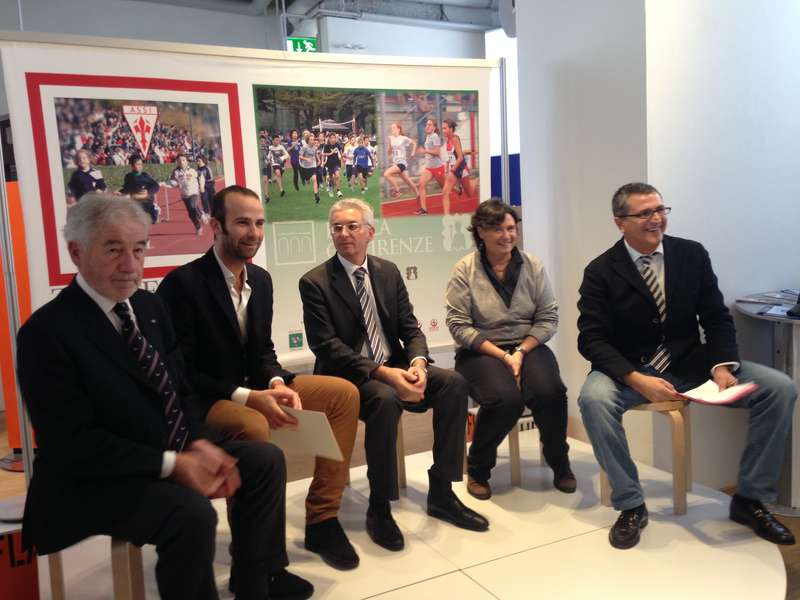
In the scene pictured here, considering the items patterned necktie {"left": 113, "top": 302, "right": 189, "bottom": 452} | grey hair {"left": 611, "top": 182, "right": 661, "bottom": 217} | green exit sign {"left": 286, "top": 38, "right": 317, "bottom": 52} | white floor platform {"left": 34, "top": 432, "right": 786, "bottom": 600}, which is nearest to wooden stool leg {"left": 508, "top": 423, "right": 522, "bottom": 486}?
white floor platform {"left": 34, "top": 432, "right": 786, "bottom": 600}

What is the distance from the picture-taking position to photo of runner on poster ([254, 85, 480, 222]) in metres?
3.30

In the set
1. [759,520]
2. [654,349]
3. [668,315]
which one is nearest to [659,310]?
[668,315]

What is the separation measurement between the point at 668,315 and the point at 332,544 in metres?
1.58

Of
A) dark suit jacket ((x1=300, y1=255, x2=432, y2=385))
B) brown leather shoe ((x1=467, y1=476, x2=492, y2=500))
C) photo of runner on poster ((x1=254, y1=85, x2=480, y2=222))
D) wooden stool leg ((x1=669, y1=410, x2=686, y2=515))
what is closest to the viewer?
wooden stool leg ((x1=669, y1=410, x2=686, y2=515))

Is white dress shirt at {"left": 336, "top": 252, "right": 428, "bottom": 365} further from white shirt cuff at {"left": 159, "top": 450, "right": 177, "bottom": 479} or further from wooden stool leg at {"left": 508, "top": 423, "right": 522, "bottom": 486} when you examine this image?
white shirt cuff at {"left": 159, "top": 450, "right": 177, "bottom": 479}

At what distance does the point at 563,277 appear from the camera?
366 cm

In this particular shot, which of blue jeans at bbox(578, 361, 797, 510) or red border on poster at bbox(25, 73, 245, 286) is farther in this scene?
red border on poster at bbox(25, 73, 245, 286)

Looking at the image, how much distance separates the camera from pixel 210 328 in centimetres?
242

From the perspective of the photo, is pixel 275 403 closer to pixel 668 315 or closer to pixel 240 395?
pixel 240 395

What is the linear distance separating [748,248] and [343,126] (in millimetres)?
2051

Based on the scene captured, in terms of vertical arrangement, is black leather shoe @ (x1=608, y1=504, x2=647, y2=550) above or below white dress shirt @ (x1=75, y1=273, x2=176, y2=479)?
below

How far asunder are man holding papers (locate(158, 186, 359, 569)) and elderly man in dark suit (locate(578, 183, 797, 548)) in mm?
986

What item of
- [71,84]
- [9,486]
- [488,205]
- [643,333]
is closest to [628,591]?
[643,333]

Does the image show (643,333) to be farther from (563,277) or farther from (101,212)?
(101,212)
